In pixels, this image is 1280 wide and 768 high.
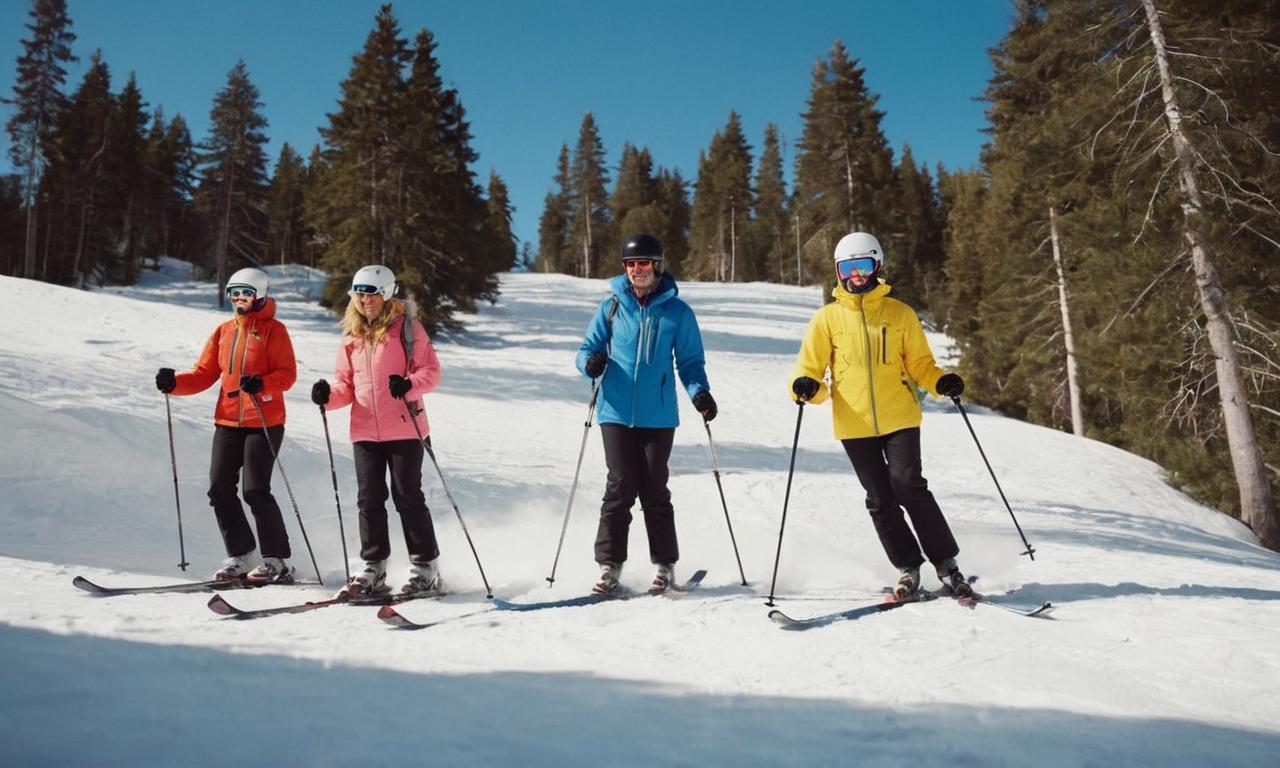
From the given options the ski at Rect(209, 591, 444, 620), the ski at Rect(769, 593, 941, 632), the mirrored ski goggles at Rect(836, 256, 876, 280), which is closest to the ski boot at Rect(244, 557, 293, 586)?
the ski at Rect(209, 591, 444, 620)

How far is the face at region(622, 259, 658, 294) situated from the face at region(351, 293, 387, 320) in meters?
1.78

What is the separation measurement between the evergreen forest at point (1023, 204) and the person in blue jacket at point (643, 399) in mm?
10061

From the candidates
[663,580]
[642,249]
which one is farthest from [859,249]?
[663,580]

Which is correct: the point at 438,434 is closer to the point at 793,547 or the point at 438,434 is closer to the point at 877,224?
the point at 793,547

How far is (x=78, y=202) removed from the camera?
1532 inches

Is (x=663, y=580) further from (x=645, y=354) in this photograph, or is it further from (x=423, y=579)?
(x=423, y=579)

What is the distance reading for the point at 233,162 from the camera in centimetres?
3572

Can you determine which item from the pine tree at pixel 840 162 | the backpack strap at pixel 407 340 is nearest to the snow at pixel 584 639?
the backpack strap at pixel 407 340

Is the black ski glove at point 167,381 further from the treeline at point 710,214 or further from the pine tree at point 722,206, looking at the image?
the pine tree at point 722,206

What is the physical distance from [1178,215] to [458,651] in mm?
13685

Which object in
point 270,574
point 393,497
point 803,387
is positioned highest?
point 803,387

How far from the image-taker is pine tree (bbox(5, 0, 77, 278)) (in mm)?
35031

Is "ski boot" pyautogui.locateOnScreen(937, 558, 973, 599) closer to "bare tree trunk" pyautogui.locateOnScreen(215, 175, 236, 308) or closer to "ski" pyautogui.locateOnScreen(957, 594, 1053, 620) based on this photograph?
"ski" pyautogui.locateOnScreen(957, 594, 1053, 620)

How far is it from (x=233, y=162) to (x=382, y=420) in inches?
1482
